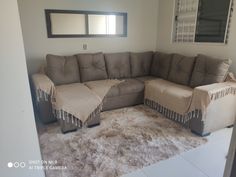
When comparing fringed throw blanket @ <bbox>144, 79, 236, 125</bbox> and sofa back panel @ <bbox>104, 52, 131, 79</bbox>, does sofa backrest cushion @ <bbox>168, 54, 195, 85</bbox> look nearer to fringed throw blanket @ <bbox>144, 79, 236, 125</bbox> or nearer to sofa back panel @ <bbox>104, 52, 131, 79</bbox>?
Result: fringed throw blanket @ <bbox>144, 79, 236, 125</bbox>

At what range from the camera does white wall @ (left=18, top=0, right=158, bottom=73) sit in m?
2.99

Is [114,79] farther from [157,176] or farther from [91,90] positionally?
[157,176]

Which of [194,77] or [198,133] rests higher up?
[194,77]

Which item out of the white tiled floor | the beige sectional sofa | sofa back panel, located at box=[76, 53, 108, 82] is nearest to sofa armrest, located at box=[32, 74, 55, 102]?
the beige sectional sofa

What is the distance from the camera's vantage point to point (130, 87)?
10.4 ft

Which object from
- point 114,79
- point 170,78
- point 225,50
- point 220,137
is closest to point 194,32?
point 225,50

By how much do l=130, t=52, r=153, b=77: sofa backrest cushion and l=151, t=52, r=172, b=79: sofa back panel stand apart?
0.11m

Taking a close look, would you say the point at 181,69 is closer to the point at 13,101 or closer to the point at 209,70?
the point at 209,70

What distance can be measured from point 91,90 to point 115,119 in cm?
60

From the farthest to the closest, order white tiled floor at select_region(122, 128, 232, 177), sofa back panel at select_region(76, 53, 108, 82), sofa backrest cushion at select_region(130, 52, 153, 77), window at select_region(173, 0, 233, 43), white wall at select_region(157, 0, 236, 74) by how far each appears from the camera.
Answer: sofa backrest cushion at select_region(130, 52, 153, 77), sofa back panel at select_region(76, 53, 108, 82), window at select_region(173, 0, 233, 43), white wall at select_region(157, 0, 236, 74), white tiled floor at select_region(122, 128, 232, 177)

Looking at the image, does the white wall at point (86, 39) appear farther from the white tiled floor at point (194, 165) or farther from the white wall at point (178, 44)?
the white tiled floor at point (194, 165)

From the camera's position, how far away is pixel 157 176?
173cm

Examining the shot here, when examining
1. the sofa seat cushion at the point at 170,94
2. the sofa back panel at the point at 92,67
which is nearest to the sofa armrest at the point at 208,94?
the sofa seat cushion at the point at 170,94

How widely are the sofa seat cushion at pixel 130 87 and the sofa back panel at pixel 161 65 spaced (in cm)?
53
